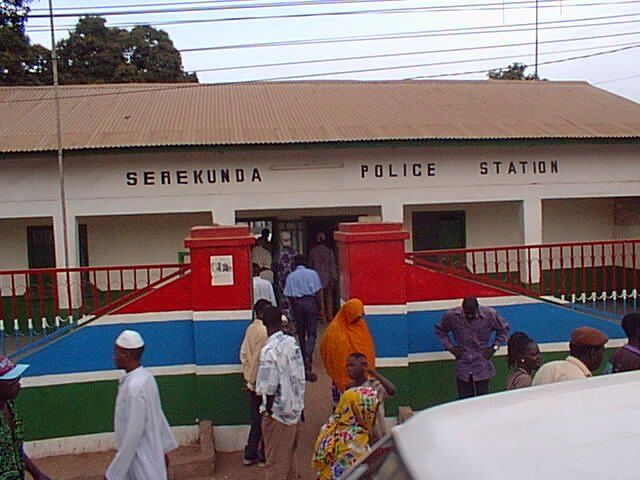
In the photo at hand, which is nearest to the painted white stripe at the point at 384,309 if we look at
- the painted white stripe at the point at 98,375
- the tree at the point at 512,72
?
the painted white stripe at the point at 98,375

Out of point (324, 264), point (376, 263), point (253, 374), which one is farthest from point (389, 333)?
point (324, 264)

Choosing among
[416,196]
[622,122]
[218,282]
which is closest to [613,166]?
[622,122]

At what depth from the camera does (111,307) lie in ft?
21.5

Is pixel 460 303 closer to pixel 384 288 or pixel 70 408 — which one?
pixel 384 288

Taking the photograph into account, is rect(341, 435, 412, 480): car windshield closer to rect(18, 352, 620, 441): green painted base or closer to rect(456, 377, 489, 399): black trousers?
rect(456, 377, 489, 399): black trousers

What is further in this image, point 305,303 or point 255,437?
point 305,303

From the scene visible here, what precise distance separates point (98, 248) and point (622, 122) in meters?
9.98

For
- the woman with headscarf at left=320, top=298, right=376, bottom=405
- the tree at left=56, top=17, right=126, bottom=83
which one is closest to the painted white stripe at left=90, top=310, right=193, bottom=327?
the woman with headscarf at left=320, top=298, right=376, bottom=405

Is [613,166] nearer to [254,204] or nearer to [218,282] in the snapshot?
[254,204]

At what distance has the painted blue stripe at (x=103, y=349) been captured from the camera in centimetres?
645

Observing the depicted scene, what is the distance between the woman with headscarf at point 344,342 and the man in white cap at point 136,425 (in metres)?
1.93

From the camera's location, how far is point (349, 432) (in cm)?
438

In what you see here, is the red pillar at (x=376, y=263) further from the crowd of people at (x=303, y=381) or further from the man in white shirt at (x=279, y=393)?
the man in white shirt at (x=279, y=393)

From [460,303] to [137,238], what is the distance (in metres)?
7.92
